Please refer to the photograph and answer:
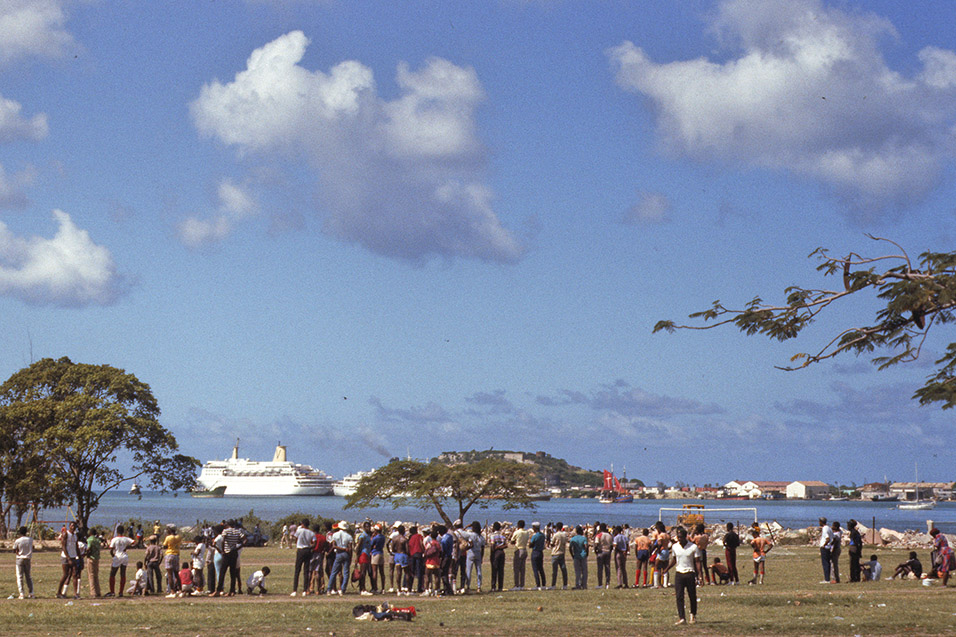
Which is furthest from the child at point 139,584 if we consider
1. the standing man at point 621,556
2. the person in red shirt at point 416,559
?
the standing man at point 621,556

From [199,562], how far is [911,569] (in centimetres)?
1720

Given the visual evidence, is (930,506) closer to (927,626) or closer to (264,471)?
(264,471)

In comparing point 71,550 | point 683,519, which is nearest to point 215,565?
point 71,550

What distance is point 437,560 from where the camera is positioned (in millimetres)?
19859

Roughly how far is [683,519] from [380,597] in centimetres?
2957

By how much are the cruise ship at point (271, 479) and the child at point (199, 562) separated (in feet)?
482

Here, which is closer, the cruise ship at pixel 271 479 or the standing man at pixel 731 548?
the standing man at pixel 731 548

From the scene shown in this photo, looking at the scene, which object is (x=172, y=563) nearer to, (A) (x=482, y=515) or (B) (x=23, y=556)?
(B) (x=23, y=556)

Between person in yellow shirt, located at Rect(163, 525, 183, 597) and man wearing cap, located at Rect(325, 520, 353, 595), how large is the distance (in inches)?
122

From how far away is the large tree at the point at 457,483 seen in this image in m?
45.1

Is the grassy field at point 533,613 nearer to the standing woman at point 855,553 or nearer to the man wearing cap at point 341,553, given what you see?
the man wearing cap at point 341,553

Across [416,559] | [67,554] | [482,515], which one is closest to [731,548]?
[416,559]

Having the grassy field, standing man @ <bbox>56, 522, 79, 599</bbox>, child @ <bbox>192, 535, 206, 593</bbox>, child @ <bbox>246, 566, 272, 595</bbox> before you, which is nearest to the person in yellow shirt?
child @ <bbox>192, 535, 206, 593</bbox>

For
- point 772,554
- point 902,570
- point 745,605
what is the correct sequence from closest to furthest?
point 745,605
point 902,570
point 772,554
